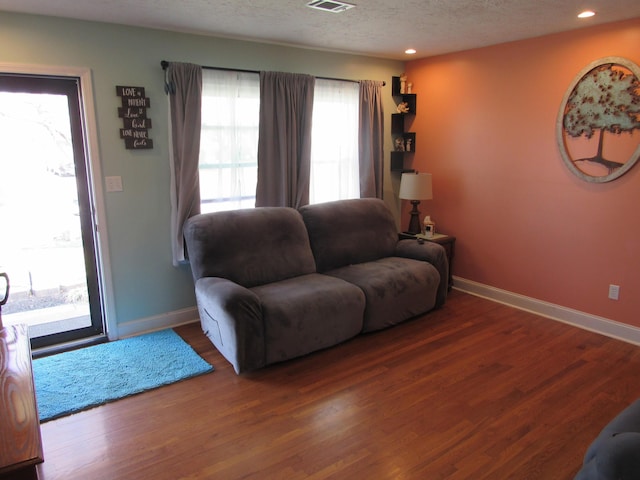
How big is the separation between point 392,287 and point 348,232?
72cm

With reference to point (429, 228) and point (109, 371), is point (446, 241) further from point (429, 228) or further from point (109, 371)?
point (109, 371)

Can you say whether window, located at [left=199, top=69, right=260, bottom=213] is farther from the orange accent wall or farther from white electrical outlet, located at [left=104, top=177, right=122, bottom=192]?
the orange accent wall

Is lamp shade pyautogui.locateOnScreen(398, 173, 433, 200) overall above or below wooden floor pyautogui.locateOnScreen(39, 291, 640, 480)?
above

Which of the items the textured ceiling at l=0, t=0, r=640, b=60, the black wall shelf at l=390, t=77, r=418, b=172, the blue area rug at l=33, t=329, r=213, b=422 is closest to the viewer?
the blue area rug at l=33, t=329, r=213, b=422

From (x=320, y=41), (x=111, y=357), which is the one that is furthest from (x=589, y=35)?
(x=111, y=357)

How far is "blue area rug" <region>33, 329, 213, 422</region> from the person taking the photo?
2662mm

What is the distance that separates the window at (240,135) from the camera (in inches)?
145

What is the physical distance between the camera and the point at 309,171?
4227mm

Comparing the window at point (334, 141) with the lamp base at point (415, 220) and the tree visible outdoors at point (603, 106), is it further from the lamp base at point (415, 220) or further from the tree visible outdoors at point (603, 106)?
the tree visible outdoors at point (603, 106)

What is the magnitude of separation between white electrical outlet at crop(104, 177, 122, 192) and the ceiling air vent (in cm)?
190

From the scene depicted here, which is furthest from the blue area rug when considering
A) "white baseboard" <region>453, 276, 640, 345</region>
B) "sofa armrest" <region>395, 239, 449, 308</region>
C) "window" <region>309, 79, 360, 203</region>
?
"white baseboard" <region>453, 276, 640, 345</region>

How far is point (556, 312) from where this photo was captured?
3871 mm

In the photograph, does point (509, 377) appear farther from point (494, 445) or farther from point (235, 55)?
point (235, 55)

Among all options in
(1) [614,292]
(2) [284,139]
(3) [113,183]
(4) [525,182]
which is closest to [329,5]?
(2) [284,139]
